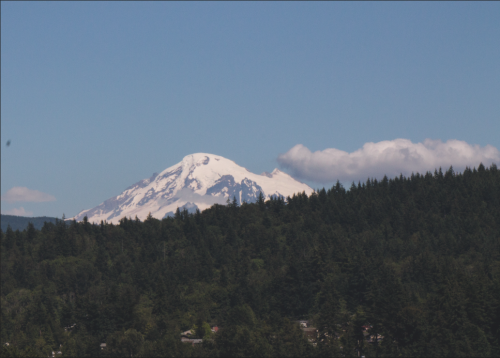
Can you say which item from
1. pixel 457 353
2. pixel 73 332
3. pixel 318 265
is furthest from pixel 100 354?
pixel 318 265

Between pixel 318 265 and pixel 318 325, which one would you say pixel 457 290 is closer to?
pixel 318 325

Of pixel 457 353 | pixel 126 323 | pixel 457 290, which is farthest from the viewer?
pixel 126 323

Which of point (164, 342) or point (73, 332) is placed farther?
point (73, 332)

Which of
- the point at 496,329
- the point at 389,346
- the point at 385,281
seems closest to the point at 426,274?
the point at 385,281

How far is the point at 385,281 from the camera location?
166375mm

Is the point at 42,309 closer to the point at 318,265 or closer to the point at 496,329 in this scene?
the point at 318,265

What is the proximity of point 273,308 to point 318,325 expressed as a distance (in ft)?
210

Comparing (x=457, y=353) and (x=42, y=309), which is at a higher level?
(x=42, y=309)

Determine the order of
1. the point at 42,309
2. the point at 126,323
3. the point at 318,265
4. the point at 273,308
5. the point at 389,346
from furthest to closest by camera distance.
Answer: the point at 318,265, the point at 273,308, the point at 42,309, the point at 126,323, the point at 389,346

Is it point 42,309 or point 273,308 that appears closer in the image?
point 42,309

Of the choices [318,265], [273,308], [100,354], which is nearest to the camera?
[100,354]

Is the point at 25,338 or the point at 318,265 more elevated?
the point at 318,265

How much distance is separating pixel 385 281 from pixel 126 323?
64531mm

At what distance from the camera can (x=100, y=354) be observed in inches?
4439
